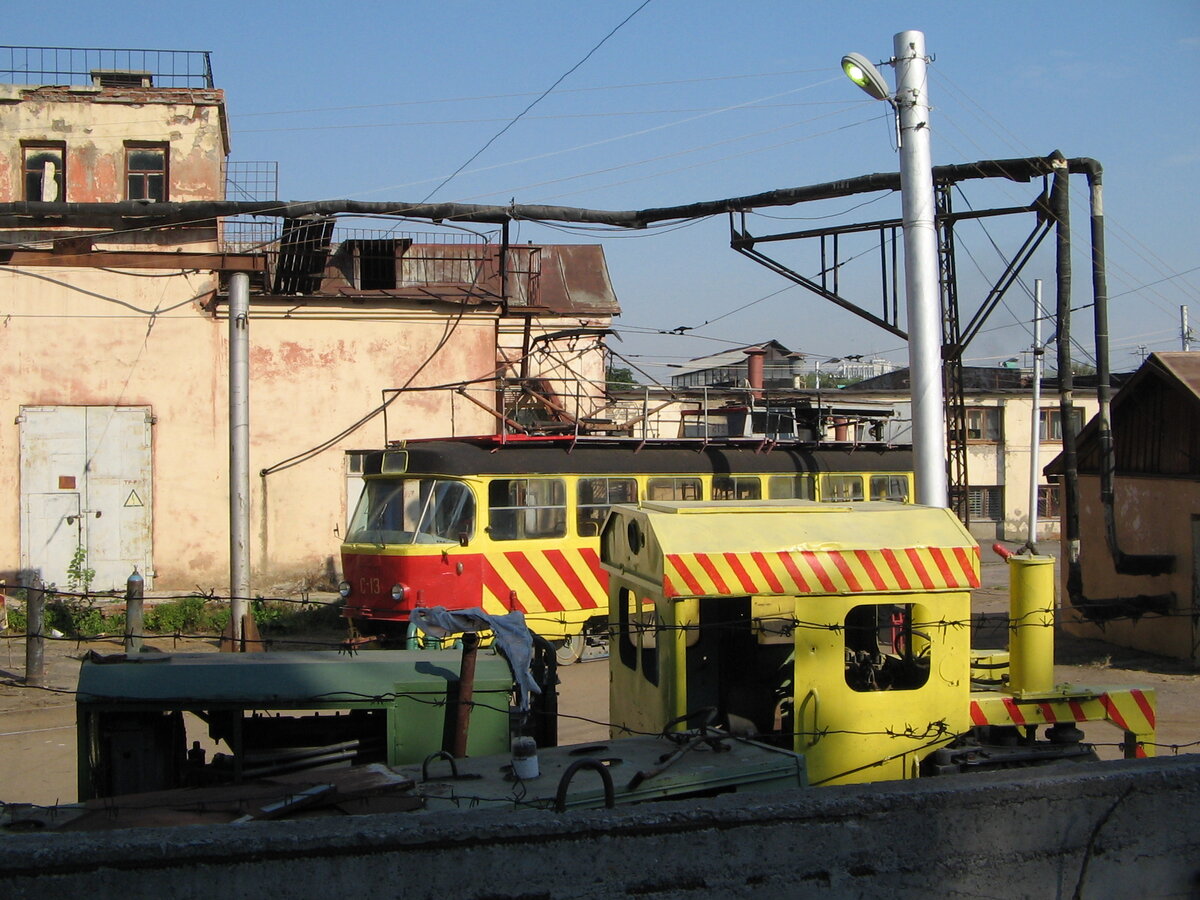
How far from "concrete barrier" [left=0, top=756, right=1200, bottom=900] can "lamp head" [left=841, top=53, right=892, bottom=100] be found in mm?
8591

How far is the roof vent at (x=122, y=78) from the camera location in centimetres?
2161

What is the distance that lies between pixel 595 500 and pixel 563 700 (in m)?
3.27

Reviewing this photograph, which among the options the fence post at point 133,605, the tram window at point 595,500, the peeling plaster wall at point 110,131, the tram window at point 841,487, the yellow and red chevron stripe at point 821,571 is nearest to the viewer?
the yellow and red chevron stripe at point 821,571

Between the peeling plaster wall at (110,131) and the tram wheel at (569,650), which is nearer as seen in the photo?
the tram wheel at (569,650)

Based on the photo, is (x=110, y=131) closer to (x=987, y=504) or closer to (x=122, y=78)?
(x=122, y=78)

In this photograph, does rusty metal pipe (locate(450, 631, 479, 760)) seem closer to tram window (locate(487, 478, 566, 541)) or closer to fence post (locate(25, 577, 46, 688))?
tram window (locate(487, 478, 566, 541))

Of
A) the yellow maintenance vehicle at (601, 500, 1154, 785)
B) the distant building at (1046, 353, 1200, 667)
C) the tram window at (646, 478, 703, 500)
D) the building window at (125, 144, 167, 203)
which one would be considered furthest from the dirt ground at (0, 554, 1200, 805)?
the building window at (125, 144, 167, 203)

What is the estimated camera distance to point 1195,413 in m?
13.9

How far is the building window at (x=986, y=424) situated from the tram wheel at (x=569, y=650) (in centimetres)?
2373

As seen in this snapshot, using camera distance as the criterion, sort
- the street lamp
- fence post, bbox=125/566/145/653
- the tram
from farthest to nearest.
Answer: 1. the tram
2. fence post, bbox=125/566/145/653
3. the street lamp

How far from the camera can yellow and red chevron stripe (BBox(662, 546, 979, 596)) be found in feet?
18.2

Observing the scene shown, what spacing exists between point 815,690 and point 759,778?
750 millimetres

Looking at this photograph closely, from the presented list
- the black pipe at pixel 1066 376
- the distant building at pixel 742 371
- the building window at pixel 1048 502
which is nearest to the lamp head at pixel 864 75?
the black pipe at pixel 1066 376

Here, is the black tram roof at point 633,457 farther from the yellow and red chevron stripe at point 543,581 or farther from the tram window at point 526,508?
the yellow and red chevron stripe at point 543,581
